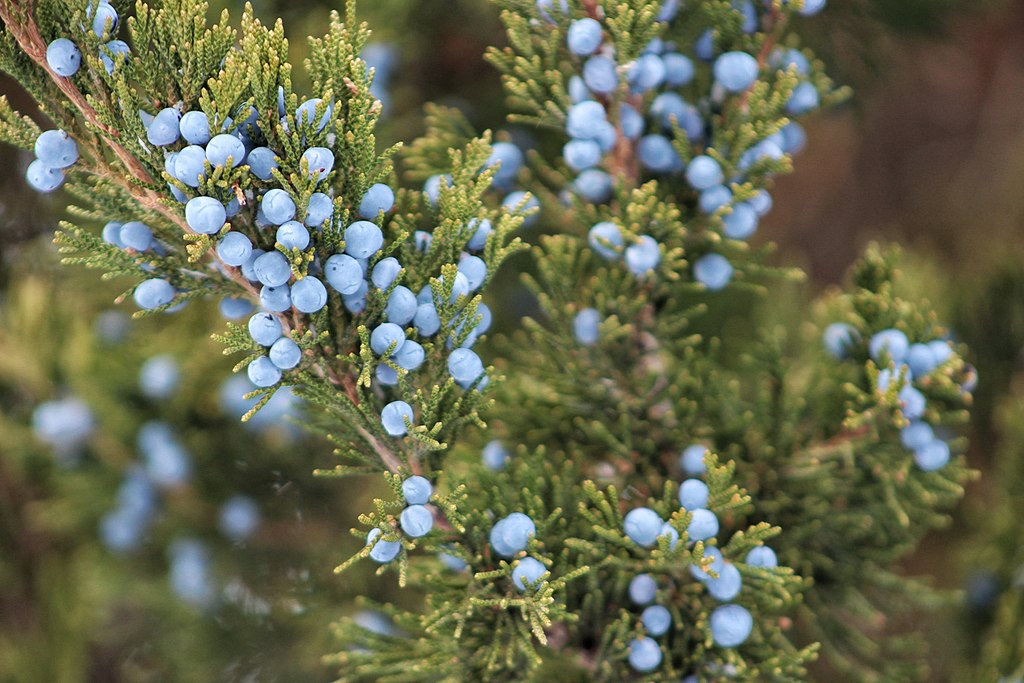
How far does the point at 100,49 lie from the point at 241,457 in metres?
0.68

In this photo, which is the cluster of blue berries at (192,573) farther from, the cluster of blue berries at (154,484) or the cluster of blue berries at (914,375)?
the cluster of blue berries at (914,375)

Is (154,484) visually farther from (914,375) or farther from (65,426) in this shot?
(914,375)

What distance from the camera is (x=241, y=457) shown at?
4.01 ft

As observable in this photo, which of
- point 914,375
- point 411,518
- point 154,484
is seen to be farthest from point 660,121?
point 154,484

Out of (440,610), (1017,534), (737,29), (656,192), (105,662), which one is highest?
(737,29)

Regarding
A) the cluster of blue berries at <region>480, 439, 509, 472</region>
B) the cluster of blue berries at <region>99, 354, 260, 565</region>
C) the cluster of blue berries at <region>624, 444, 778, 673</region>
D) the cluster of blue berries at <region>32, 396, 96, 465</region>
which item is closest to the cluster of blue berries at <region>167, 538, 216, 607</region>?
the cluster of blue berries at <region>99, 354, 260, 565</region>

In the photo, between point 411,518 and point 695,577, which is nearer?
point 411,518

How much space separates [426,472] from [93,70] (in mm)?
385

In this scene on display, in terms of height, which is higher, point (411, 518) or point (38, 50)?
point (38, 50)

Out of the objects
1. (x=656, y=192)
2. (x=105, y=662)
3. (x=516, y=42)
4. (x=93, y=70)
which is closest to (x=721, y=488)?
(x=656, y=192)

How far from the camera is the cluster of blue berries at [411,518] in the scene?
26.3 inches

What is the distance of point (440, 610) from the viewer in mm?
694

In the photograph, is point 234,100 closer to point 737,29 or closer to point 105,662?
point 737,29

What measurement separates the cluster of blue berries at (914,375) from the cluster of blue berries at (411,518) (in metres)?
0.44
